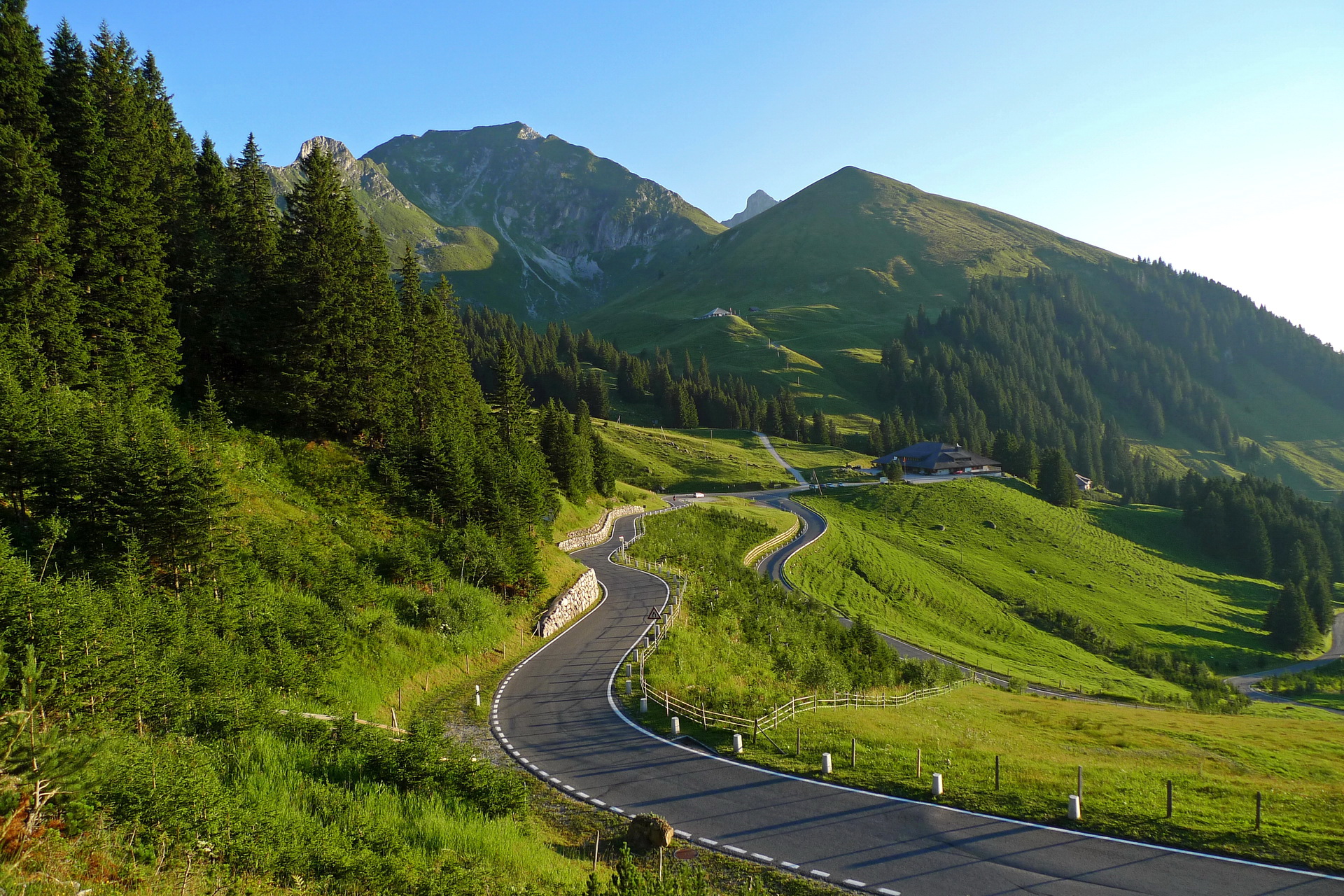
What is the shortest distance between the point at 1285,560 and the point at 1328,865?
466ft

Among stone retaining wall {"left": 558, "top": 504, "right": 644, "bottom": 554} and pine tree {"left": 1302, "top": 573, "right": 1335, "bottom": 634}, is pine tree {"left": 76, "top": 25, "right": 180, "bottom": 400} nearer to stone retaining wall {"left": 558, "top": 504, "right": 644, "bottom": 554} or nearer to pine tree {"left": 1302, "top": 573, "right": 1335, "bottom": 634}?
stone retaining wall {"left": 558, "top": 504, "right": 644, "bottom": 554}

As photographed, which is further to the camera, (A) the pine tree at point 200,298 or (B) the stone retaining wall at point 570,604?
(A) the pine tree at point 200,298

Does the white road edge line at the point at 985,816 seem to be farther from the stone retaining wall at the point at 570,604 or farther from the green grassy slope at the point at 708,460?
the green grassy slope at the point at 708,460

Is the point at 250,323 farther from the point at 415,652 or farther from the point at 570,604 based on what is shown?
the point at 570,604

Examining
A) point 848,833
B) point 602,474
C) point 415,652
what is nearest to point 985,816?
point 848,833

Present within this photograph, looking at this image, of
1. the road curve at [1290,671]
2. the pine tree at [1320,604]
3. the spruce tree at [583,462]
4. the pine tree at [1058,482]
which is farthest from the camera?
the pine tree at [1058,482]

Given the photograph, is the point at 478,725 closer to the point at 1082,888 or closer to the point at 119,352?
the point at 1082,888

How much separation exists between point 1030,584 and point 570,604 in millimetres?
65089

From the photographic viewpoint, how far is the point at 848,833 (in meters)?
15.1

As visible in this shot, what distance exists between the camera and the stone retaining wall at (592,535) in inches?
2360

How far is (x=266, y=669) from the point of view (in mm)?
19406

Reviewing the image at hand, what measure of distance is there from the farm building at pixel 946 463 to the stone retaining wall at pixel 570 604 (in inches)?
3840

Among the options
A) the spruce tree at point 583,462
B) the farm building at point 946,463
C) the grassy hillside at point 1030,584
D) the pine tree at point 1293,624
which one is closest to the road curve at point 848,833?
the grassy hillside at point 1030,584

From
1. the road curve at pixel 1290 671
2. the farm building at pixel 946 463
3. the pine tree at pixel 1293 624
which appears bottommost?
the road curve at pixel 1290 671
